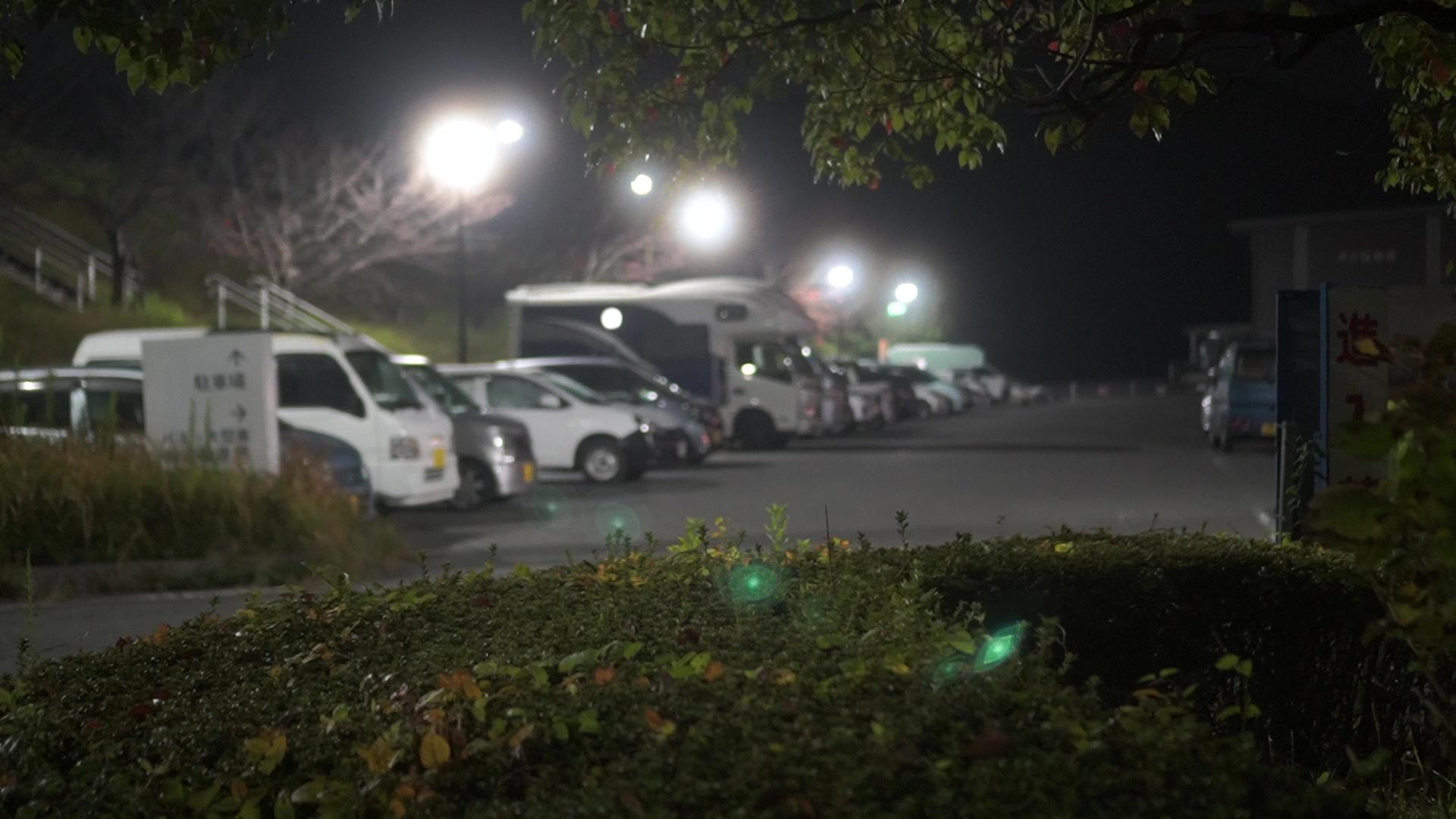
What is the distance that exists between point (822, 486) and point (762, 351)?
10160mm

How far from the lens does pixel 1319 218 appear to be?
52188 millimetres

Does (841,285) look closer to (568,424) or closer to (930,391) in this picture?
(930,391)

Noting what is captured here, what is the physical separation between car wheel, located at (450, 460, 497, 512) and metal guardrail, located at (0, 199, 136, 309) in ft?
53.8

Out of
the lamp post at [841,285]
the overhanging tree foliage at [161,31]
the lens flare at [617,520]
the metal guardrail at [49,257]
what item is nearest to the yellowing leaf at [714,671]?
the overhanging tree foliage at [161,31]

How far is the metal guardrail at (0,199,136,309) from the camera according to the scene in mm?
32812

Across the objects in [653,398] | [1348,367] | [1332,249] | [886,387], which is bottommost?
[886,387]

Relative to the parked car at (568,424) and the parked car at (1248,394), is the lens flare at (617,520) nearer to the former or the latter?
the parked car at (568,424)

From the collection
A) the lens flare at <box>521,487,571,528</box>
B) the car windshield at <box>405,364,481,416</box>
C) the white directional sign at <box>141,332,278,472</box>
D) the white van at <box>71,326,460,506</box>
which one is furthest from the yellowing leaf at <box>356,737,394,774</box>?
the car windshield at <box>405,364,481,416</box>

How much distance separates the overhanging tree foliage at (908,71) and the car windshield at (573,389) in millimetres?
14117

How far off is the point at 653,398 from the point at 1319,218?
112 ft

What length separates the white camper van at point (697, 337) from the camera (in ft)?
99.4

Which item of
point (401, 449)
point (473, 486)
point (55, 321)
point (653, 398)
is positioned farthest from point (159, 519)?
point (55, 321)

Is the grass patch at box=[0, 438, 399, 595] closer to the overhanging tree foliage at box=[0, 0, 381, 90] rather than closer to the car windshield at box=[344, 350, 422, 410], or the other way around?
the car windshield at box=[344, 350, 422, 410]

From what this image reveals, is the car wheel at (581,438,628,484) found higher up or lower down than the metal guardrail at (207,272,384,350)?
lower down
